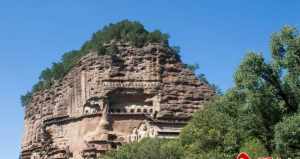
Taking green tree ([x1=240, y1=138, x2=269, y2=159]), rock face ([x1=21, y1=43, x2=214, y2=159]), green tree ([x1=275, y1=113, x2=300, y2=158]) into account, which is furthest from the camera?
rock face ([x1=21, y1=43, x2=214, y2=159])

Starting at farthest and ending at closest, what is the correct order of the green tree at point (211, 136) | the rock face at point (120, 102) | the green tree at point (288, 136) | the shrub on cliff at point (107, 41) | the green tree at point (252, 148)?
the shrub on cliff at point (107, 41) → the rock face at point (120, 102) → the green tree at point (211, 136) → the green tree at point (252, 148) → the green tree at point (288, 136)

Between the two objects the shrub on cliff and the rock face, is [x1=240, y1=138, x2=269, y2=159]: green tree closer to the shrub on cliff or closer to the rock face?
the rock face

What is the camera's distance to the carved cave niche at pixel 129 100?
62125mm

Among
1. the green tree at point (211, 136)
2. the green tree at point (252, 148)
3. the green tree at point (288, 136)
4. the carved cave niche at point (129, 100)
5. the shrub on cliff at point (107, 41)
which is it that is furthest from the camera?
the shrub on cliff at point (107, 41)

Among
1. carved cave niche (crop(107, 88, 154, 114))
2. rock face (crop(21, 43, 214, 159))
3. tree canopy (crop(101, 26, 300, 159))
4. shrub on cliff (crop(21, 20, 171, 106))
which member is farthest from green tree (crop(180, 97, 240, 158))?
shrub on cliff (crop(21, 20, 171, 106))

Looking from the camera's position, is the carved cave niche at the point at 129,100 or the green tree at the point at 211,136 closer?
the green tree at the point at 211,136

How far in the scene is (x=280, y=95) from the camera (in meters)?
23.2

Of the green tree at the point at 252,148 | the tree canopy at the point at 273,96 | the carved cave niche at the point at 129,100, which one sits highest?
the carved cave niche at the point at 129,100

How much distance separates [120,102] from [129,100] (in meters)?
0.97

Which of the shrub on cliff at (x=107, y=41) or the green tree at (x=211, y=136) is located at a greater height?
the shrub on cliff at (x=107, y=41)

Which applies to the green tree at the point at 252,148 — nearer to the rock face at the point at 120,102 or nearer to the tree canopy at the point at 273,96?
the tree canopy at the point at 273,96

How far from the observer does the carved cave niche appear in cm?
6212

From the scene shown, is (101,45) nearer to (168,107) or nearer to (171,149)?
(168,107)

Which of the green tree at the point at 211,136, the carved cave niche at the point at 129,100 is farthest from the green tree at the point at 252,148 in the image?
the carved cave niche at the point at 129,100
